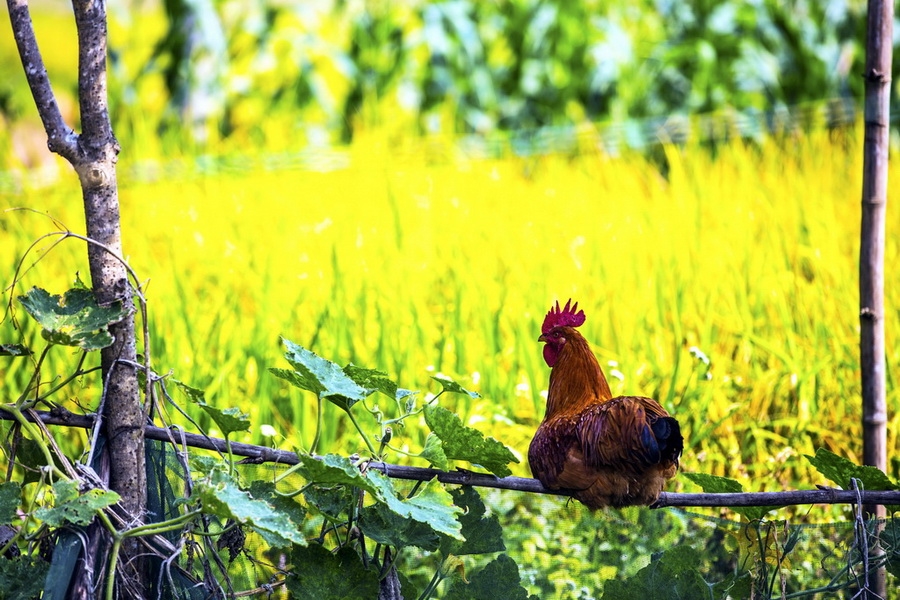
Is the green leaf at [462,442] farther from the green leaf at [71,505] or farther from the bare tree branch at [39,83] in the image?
the bare tree branch at [39,83]

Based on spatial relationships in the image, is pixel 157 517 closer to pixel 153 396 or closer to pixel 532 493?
pixel 153 396

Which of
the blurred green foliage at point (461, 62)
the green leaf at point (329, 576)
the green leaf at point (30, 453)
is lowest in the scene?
the green leaf at point (329, 576)

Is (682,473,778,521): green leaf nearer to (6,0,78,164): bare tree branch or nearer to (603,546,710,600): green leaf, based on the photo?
(603,546,710,600): green leaf

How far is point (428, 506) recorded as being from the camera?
1186mm

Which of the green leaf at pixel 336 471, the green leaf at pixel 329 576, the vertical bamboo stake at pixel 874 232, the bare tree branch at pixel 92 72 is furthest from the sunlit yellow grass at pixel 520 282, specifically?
the bare tree branch at pixel 92 72

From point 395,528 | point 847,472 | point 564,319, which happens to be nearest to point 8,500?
point 395,528

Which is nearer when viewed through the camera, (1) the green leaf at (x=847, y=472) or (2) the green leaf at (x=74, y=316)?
(2) the green leaf at (x=74, y=316)

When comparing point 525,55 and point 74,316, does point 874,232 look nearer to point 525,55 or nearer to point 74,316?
point 74,316

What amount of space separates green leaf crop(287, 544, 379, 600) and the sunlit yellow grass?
1.91 ft

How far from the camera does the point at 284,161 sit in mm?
3430

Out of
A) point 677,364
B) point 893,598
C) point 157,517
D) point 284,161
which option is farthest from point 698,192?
point 157,517

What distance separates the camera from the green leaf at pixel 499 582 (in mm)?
1383

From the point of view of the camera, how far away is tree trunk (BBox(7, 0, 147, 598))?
1.25 metres

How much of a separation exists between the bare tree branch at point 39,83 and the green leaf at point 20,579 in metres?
0.54
